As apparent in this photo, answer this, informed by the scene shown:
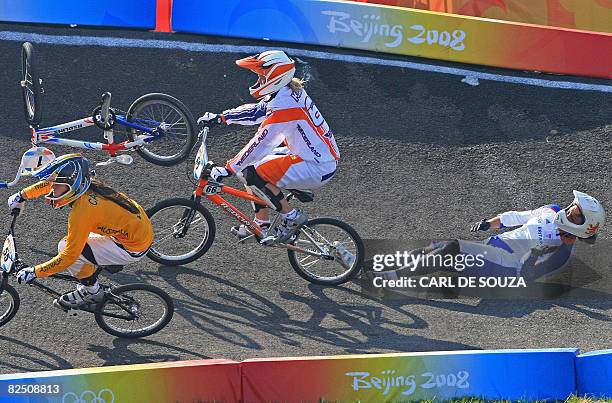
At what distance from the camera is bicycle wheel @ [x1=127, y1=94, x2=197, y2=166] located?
12945 mm

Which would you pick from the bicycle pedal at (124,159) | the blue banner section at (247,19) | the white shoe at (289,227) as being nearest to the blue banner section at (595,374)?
the white shoe at (289,227)

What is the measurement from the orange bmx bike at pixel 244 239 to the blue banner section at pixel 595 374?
2.75 metres

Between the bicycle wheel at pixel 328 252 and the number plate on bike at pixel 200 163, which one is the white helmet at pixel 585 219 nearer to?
the bicycle wheel at pixel 328 252

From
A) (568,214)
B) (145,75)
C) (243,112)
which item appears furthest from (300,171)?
(145,75)

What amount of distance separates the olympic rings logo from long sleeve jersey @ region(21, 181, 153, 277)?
1317mm

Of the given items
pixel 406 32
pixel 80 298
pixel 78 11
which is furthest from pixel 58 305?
pixel 406 32

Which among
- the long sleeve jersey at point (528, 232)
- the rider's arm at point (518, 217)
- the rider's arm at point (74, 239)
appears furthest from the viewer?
the rider's arm at point (518, 217)

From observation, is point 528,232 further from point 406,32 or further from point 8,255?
point 8,255

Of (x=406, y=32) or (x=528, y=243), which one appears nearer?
(x=528, y=243)

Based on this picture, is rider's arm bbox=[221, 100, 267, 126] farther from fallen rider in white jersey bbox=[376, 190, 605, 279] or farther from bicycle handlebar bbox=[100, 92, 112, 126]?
fallen rider in white jersey bbox=[376, 190, 605, 279]

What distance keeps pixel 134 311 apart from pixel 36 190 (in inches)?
60.9

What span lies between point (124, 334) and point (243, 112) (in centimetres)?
284

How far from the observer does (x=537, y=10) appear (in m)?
16.5

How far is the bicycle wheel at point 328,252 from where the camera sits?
1168cm
